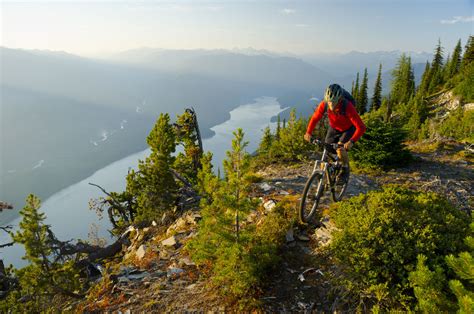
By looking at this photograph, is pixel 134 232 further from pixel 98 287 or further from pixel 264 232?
pixel 264 232

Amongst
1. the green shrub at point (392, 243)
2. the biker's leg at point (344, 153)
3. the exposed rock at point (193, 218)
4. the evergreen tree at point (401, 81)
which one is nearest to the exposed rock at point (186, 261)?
the exposed rock at point (193, 218)

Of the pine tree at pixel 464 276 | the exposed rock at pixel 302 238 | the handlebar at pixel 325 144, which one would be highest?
the handlebar at pixel 325 144

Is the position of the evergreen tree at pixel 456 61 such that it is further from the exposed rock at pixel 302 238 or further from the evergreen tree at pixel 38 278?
the evergreen tree at pixel 38 278

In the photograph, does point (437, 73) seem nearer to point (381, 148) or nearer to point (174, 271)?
point (381, 148)

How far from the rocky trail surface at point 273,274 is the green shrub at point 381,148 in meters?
0.96

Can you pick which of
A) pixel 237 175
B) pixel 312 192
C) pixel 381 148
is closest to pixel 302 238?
pixel 312 192

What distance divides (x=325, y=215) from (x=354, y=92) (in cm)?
8391

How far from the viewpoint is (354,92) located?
270 ft

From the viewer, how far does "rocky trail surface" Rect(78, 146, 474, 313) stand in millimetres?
5609

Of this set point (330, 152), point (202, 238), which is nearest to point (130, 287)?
point (202, 238)

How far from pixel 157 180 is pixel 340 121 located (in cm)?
1231

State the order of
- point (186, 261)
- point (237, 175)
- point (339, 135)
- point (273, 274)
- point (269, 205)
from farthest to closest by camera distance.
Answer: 1. point (269, 205)
2. point (186, 261)
3. point (339, 135)
4. point (273, 274)
5. point (237, 175)

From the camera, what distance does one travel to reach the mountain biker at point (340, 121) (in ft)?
20.7

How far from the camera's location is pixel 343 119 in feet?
22.6
